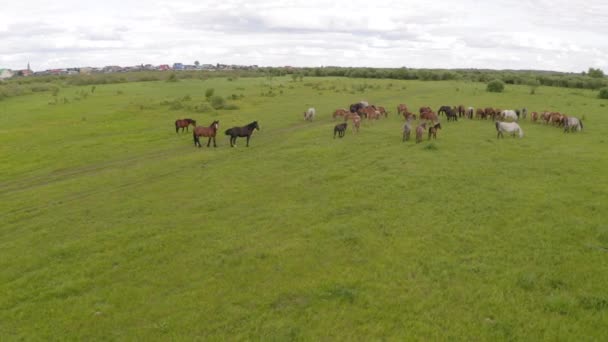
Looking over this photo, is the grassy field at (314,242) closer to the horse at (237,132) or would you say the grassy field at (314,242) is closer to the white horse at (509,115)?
the horse at (237,132)

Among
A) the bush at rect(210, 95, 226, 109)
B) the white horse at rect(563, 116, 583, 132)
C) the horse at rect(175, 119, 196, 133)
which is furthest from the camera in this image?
the bush at rect(210, 95, 226, 109)

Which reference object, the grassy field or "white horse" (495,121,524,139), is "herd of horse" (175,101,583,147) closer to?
"white horse" (495,121,524,139)

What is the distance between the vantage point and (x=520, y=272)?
7.72 metres

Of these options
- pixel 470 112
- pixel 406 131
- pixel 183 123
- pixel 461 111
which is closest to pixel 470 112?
pixel 470 112

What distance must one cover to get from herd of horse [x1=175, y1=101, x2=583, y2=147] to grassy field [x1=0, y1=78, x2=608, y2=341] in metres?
1.12

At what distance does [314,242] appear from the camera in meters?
9.38

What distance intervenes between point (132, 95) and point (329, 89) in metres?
22.6

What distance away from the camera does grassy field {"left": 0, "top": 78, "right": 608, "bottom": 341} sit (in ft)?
22.1

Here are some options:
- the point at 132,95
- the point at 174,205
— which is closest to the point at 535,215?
the point at 174,205

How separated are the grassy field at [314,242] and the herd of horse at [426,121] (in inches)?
44.1

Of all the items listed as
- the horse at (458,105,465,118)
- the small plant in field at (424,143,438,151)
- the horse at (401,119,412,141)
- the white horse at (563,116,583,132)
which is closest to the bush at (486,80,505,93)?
the horse at (458,105,465,118)

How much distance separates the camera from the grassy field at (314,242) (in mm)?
6727

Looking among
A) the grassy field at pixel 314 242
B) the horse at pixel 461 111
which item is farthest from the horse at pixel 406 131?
the horse at pixel 461 111

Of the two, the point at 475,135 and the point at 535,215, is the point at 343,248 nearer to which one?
the point at 535,215
